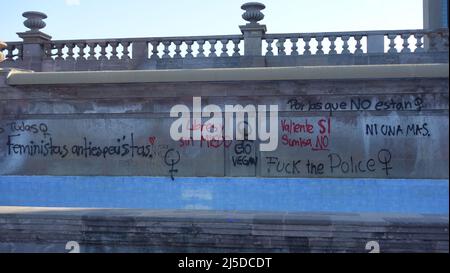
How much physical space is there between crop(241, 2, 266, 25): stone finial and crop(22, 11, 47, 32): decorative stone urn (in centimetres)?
510

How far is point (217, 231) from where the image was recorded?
6.00m

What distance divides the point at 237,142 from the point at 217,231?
9.91ft

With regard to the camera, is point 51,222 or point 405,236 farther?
point 51,222

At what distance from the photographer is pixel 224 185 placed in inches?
341

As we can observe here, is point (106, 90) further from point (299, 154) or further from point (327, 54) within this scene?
point (327, 54)

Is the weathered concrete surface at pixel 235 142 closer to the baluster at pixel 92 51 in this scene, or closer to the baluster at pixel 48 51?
the baluster at pixel 92 51

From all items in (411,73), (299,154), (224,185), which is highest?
(411,73)

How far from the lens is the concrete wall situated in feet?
27.4

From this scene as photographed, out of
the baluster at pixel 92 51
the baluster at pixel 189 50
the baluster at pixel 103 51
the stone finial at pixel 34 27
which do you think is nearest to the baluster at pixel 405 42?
the baluster at pixel 189 50

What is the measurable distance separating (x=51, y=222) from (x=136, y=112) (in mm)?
3212

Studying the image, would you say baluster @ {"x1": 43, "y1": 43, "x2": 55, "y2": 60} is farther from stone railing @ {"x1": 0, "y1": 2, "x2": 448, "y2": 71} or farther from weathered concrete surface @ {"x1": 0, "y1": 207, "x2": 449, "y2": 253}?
weathered concrete surface @ {"x1": 0, "y1": 207, "x2": 449, "y2": 253}
